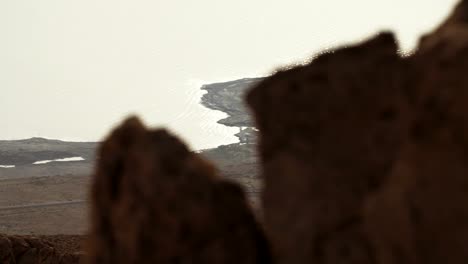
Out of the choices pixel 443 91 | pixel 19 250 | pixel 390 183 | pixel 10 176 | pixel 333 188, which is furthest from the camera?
pixel 10 176

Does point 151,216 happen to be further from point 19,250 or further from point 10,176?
point 10,176

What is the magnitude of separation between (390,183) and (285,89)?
1253mm

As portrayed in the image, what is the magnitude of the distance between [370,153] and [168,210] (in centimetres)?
178

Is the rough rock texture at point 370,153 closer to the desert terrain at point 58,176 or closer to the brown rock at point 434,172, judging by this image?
the brown rock at point 434,172

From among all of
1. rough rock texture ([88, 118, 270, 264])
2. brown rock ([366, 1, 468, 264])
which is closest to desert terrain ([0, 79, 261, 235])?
rough rock texture ([88, 118, 270, 264])

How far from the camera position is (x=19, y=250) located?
58.0 feet

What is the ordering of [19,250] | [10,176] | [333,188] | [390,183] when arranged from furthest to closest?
[10,176] < [19,250] < [333,188] < [390,183]

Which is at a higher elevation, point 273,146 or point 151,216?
point 273,146

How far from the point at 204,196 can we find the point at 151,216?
1.62 feet

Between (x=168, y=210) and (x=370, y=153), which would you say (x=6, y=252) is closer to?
(x=168, y=210)

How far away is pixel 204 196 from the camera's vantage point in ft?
21.0

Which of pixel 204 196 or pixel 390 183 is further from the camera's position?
pixel 204 196

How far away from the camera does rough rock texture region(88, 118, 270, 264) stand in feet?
20.7

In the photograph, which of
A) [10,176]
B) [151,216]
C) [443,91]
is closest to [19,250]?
[151,216]
